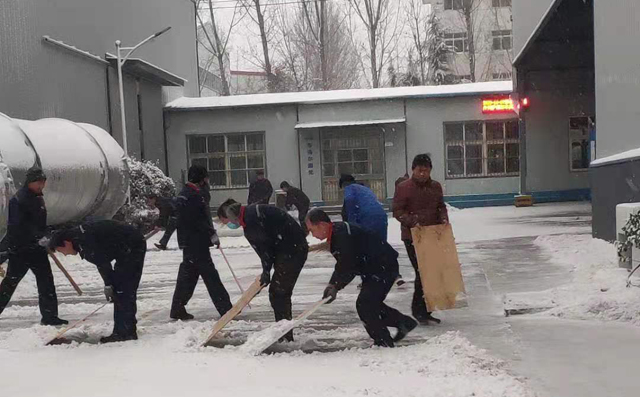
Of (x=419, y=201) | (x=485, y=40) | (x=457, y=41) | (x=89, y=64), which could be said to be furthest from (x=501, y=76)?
(x=419, y=201)

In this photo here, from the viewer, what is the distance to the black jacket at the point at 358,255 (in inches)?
269

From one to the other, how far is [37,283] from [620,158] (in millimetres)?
9314

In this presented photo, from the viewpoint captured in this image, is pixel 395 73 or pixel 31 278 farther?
pixel 395 73

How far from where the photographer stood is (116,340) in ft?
25.1

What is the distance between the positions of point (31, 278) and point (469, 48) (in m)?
42.9

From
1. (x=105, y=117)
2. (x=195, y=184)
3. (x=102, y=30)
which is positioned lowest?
(x=195, y=184)

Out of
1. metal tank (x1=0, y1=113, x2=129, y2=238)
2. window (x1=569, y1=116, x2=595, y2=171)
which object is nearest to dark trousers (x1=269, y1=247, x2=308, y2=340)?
metal tank (x1=0, y1=113, x2=129, y2=238)

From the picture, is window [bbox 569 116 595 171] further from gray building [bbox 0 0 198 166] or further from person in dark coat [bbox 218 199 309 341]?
person in dark coat [bbox 218 199 309 341]

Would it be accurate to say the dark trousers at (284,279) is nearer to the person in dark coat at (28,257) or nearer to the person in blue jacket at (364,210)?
the person in blue jacket at (364,210)

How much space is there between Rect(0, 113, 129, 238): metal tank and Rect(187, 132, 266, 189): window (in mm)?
9853

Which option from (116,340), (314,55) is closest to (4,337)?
(116,340)

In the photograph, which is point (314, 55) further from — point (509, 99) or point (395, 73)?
point (509, 99)

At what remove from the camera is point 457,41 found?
184 ft

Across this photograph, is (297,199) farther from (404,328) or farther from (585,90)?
(585,90)
